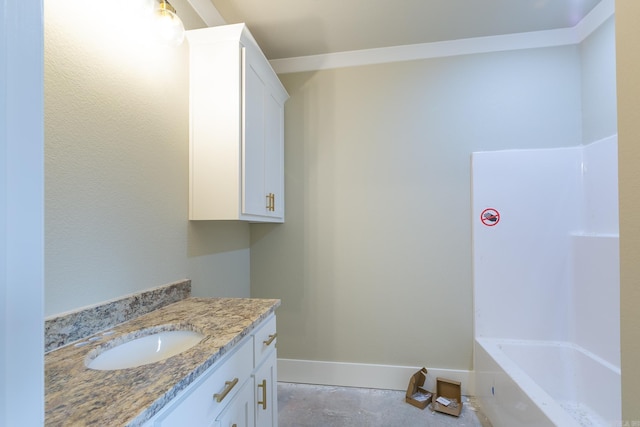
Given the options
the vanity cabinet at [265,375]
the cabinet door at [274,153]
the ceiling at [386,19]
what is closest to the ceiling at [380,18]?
the ceiling at [386,19]

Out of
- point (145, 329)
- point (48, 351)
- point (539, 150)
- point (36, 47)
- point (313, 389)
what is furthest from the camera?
point (313, 389)

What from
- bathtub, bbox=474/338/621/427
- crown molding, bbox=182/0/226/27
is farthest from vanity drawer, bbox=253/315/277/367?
Result: crown molding, bbox=182/0/226/27

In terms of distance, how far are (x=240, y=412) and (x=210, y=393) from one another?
0.26 metres

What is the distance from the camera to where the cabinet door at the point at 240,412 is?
945 millimetres

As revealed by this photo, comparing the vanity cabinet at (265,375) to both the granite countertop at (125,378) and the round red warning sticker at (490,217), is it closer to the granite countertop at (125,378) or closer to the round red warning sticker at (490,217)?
the granite countertop at (125,378)

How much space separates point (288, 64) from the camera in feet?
7.93

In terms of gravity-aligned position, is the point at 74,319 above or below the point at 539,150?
below

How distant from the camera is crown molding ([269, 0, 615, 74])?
197 cm

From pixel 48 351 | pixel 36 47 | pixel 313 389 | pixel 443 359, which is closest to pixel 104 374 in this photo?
pixel 48 351

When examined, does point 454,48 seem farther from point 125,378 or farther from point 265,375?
point 125,378

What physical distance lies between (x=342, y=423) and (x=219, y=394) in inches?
51.2

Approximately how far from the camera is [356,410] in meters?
1.97

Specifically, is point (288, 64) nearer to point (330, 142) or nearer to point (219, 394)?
point (330, 142)

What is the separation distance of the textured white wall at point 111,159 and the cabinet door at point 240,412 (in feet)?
2.08
